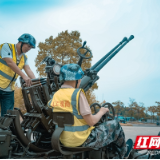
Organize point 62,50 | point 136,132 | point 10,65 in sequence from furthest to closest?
1. point 62,50
2. point 136,132
3. point 10,65

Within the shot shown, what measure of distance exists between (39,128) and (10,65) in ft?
3.81

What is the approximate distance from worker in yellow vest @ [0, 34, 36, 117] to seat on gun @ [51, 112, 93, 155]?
46.0 inches

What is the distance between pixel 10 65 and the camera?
3.23 metres

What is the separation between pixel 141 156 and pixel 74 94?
68.6 inches

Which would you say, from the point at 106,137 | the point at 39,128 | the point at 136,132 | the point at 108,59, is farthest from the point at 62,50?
the point at 106,137

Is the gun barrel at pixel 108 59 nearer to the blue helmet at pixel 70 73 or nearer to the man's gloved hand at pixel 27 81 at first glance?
the man's gloved hand at pixel 27 81

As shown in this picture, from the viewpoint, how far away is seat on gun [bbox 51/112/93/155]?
89.0 inches

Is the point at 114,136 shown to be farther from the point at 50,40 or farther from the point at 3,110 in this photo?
the point at 50,40

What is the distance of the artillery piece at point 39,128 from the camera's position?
95.4 inches

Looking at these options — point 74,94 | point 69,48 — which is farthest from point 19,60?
point 69,48

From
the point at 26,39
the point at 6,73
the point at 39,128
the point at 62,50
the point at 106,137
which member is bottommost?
the point at 39,128

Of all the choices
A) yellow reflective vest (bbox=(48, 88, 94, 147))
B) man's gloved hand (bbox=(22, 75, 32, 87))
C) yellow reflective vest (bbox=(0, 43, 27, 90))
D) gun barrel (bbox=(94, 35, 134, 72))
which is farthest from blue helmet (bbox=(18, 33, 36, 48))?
gun barrel (bbox=(94, 35, 134, 72))

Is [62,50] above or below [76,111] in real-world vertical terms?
above

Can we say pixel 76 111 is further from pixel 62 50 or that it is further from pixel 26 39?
pixel 62 50
